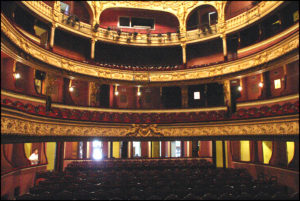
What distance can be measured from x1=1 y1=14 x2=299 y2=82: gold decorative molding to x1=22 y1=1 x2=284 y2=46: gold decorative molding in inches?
113

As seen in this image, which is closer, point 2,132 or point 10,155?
point 2,132

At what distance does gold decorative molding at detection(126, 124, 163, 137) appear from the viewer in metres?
15.4

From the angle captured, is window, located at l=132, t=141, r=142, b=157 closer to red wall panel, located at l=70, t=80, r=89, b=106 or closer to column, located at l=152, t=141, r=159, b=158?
column, located at l=152, t=141, r=159, b=158

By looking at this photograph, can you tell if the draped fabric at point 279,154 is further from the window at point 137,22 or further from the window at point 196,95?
the window at point 137,22

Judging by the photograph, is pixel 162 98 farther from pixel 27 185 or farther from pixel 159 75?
pixel 27 185

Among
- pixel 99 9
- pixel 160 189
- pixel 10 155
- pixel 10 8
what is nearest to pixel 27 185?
pixel 10 155

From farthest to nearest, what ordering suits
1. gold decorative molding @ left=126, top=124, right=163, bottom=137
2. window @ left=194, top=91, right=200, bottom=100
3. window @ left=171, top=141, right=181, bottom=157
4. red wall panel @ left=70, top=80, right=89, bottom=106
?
window @ left=171, top=141, right=181, bottom=157, window @ left=194, top=91, right=200, bottom=100, red wall panel @ left=70, top=80, right=89, bottom=106, gold decorative molding @ left=126, top=124, right=163, bottom=137

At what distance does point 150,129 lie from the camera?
15.6m

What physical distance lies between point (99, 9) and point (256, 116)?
1481cm

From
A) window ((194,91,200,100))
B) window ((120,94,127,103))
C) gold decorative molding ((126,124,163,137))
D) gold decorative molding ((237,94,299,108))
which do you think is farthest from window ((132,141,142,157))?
gold decorative molding ((237,94,299,108))

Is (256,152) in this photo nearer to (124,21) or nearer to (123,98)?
(123,98)

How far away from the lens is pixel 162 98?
64.9ft

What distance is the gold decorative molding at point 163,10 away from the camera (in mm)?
14477

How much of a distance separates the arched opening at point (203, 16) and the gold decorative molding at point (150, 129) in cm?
957
